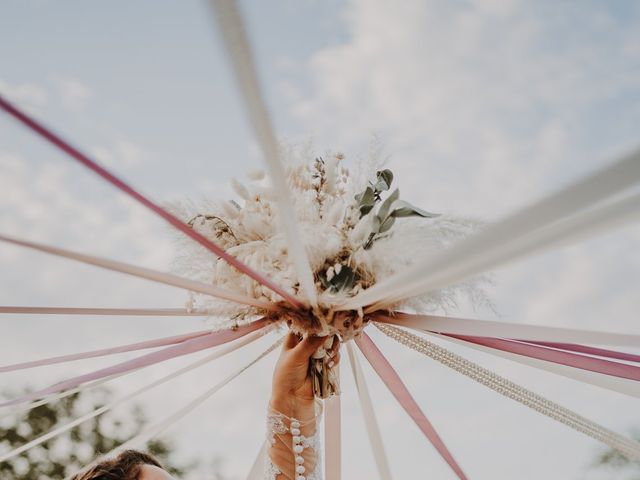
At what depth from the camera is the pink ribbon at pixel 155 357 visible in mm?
1880

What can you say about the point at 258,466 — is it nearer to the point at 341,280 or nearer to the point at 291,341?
the point at 291,341

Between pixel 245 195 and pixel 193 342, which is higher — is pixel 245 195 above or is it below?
above

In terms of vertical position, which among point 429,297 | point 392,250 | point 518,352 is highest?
point 392,250

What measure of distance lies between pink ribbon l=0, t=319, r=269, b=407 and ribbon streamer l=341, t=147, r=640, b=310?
755 mm

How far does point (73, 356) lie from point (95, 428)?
1134cm

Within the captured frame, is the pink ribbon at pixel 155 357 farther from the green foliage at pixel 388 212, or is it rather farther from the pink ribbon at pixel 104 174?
the green foliage at pixel 388 212

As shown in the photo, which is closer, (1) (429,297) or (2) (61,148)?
(2) (61,148)

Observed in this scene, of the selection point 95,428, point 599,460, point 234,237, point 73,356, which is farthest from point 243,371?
point 599,460

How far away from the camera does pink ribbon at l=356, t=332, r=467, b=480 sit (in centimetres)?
224

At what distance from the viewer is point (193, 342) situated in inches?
79.3

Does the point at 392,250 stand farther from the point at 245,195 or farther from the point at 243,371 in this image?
the point at 243,371

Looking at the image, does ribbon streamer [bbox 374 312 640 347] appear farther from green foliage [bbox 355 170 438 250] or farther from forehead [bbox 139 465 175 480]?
forehead [bbox 139 465 175 480]

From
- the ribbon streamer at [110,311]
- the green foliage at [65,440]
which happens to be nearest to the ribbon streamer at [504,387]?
the ribbon streamer at [110,311]

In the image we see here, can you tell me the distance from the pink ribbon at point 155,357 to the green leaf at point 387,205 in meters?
0.57
